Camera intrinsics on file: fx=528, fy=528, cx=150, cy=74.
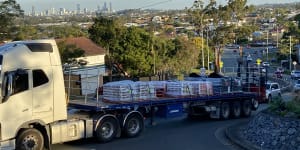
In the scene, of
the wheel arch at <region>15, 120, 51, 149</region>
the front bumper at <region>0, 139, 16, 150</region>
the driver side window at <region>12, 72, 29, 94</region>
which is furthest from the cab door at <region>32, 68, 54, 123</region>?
the front bumper at <region>0, 139, 16, 150</region>

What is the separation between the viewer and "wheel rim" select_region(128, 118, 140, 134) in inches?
765

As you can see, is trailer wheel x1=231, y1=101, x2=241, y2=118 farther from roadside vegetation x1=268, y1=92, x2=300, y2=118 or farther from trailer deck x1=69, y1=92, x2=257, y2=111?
roadside vegetation x1=268, y1=92, x2=300, y2=118

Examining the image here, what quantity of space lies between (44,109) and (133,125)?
427 centimetres

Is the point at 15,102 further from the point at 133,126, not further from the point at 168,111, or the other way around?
the point at 168,111

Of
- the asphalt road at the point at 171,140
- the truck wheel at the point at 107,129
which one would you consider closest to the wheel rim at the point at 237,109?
the asphalt road at the point at 171,140

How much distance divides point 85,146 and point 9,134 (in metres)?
3.14

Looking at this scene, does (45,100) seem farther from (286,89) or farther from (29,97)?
(286,89)

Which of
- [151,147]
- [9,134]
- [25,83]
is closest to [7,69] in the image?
[25,83]

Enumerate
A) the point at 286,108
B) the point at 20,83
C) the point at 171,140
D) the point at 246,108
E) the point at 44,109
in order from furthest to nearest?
1. the point at 246,108
2. the point at 171,140
3. the point at 286,108
4. the point at 44,109
5. the point at 20,83

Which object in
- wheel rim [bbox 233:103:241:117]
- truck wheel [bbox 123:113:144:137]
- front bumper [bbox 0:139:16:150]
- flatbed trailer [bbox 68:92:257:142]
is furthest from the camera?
wheel rim [bbox 233:103:241:117]

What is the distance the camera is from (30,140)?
15828 millimetres

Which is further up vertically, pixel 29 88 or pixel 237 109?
pixel 29 88

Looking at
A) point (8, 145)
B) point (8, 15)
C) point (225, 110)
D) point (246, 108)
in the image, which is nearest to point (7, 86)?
point (8, 145)

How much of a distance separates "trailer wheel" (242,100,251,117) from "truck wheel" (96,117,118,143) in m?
9.64
